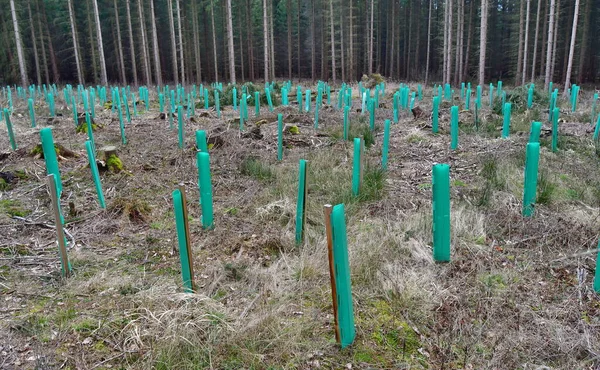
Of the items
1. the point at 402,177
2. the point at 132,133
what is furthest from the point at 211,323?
the point at 132,133

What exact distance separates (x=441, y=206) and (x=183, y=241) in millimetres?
1891

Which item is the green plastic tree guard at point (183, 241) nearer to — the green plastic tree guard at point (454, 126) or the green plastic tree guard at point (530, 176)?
the green plastic tree guard at point (530, 176)

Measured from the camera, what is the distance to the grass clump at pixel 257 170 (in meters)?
5.85

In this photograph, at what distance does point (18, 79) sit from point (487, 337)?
35.6m

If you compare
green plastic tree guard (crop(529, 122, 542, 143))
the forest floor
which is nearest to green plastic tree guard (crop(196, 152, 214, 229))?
the forest floor

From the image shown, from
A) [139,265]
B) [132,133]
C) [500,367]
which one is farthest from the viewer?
[132,133]

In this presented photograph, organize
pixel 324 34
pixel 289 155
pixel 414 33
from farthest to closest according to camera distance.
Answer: pixel 414 33, pixel 324 34, pixel 289 155

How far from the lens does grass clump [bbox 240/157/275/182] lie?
5.85 meters

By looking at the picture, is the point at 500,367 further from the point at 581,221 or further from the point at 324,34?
the point at 324,34

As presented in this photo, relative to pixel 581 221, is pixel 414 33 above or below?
above

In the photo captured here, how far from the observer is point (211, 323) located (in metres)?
2.59

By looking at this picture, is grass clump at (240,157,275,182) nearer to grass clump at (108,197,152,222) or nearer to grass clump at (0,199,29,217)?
grass clump at (108,197,152,222)

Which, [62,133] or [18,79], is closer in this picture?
[62,133]

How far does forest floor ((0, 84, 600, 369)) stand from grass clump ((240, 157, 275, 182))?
0.02m
